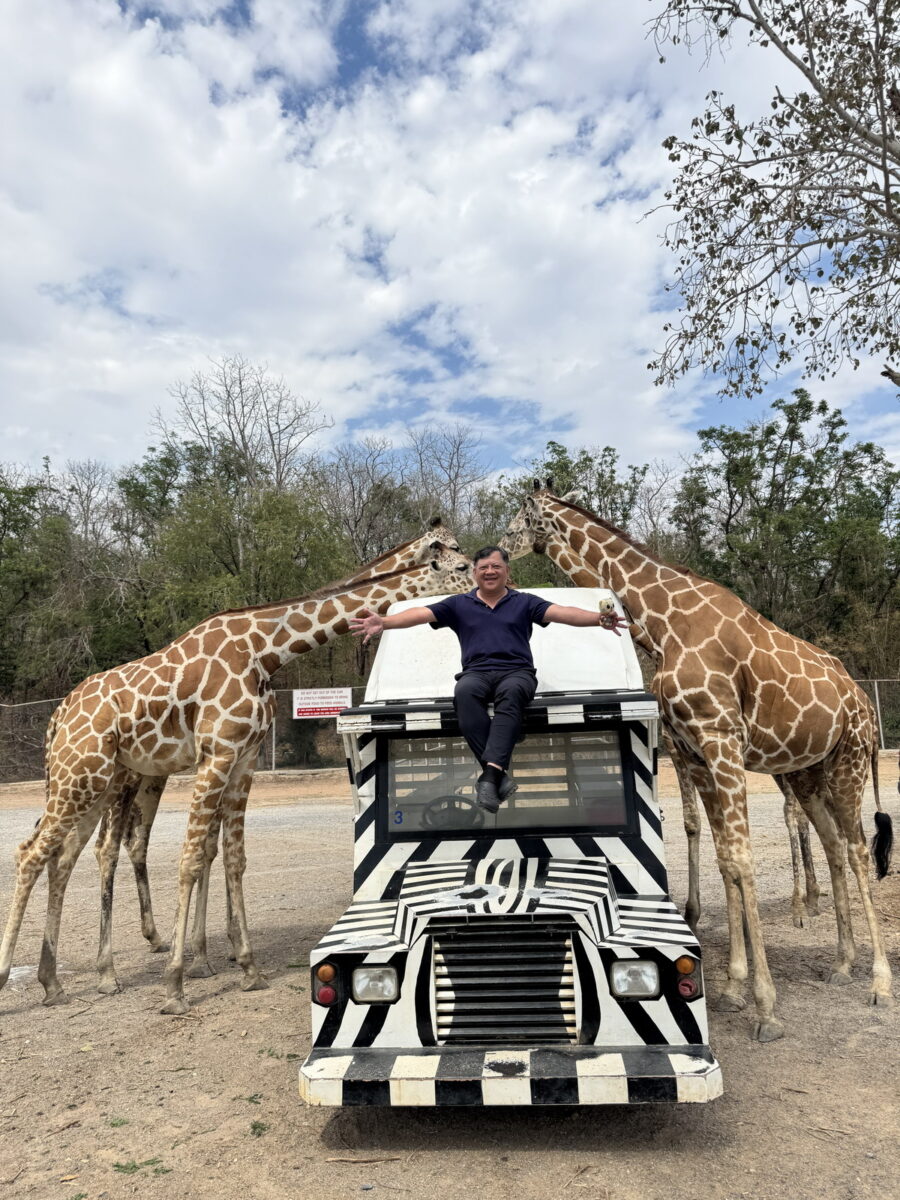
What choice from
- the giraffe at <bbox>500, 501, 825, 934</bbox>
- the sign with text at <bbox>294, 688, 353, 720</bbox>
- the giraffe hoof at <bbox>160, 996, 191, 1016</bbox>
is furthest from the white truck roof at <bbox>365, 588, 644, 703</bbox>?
the sign with text at <bbox>294, 688, 353, 720</bbox>

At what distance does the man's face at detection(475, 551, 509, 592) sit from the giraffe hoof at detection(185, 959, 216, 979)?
173 inches

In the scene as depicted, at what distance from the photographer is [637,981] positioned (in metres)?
3.92

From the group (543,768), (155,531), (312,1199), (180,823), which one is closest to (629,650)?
(543,768)

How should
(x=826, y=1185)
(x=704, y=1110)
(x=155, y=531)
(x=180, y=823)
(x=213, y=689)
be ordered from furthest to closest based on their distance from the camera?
(x=155, y=531), (x=180, y=823), (x=213, y=689), (x=704, y=1110), (x=826, y=1185)

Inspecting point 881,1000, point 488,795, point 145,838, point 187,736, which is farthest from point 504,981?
point 145,838

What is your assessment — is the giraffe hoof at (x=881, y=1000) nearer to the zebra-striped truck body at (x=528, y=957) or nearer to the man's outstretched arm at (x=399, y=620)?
the zebra-striped truck body at (x=528, y=957)

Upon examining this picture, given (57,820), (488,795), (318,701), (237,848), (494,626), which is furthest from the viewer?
(318,701)

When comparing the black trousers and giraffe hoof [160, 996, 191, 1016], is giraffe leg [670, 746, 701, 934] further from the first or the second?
giraffe hoof [160, 996, 191, 1016]

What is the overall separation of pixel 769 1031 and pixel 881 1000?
1173mm

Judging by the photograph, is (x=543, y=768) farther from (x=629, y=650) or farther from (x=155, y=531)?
(x=155, y=531)

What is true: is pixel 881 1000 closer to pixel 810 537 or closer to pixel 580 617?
pixel 580 617

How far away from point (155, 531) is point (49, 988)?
32.3 metres

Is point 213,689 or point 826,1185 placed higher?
point 213,689

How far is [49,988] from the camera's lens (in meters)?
6.64
